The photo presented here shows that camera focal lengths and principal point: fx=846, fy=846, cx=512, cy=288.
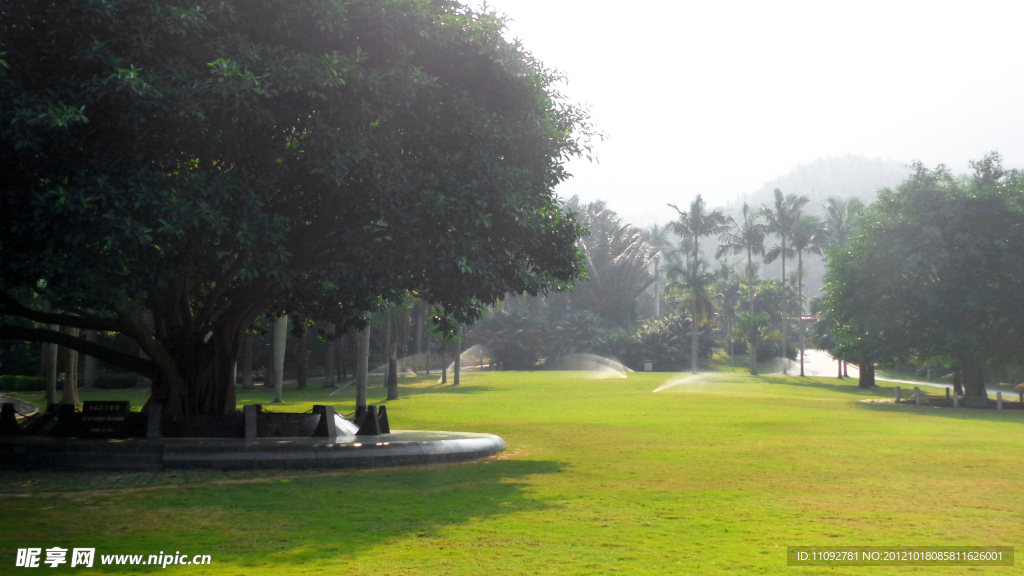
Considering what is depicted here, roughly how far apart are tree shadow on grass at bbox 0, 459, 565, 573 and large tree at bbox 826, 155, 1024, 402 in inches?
1166

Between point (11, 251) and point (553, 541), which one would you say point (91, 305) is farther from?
point (553, 541)

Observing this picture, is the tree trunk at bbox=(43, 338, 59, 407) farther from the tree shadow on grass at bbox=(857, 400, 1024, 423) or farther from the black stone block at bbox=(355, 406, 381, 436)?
the tree shadow on grass at bbox=(857, 400, 1024, 423)

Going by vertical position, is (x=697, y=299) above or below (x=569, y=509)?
above

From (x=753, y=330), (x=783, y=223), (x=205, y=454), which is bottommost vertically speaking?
(x=205, y=454)

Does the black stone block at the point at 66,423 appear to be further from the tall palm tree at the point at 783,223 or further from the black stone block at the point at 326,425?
the tall palm tree at the point at 783,223

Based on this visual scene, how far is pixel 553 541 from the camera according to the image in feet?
28.1

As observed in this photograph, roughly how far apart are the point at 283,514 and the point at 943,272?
114 ft

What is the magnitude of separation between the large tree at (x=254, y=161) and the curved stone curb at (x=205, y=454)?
2.53 meters

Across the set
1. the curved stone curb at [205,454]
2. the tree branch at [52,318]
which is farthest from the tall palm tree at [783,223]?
the tree branch at [52,318]

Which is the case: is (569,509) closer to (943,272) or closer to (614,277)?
(943,272)

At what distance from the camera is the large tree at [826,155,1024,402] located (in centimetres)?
3631

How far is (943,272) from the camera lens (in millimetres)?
37125

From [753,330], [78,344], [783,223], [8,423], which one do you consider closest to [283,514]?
[78,344]

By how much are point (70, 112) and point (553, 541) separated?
28.5ft
